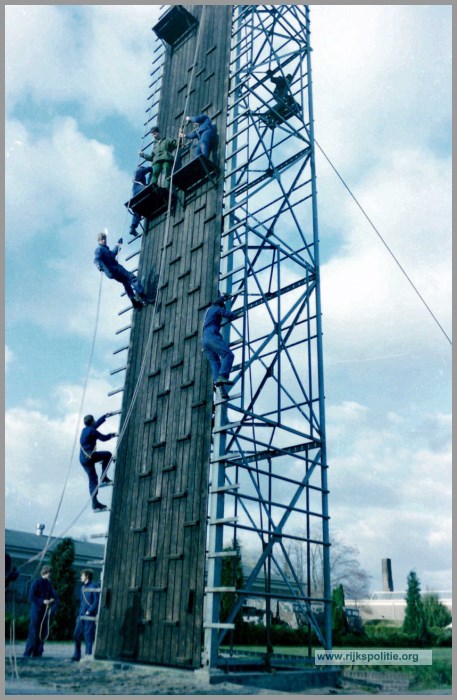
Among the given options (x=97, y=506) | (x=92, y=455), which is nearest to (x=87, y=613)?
(x=97, y=506)

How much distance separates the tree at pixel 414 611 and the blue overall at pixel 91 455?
16.6m

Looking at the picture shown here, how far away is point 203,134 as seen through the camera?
1151cm

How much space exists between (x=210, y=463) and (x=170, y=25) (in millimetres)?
12013

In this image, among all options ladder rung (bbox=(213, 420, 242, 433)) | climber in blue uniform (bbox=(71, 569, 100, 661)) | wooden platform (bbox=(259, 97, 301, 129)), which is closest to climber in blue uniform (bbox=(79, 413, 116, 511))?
climber in blue uniform (bbox=(71, 569, 100, 661))

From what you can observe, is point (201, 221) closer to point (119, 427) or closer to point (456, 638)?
point (119, 427)

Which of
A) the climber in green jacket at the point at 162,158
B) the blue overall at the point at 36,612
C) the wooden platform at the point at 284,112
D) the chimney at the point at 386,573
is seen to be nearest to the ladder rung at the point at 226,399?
the blue overall at the point at 36,612

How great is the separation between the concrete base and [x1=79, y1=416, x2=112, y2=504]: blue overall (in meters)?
4.57

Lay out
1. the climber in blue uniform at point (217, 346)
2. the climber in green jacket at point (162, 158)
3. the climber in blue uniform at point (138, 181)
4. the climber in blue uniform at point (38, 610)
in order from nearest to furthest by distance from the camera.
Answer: the climber in blue uniform at point (217, 346) → the climber in blue uniform at point (38, 610) → the climber in green jacket at point (162, 158) → the climber in blue uniform at point (138, 181)

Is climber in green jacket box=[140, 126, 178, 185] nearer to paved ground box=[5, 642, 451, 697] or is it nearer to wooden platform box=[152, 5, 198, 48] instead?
wooden platform box=[152, 5, 198, 48]

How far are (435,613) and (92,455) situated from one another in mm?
20619

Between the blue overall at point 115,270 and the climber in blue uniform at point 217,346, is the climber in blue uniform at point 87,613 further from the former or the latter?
the blue overall at point 115,270

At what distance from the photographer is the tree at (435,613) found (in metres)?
24.2

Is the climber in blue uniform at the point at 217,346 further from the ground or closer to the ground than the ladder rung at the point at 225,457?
further from the ground

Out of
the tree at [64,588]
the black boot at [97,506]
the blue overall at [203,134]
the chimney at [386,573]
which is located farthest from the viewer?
the chimney at [386,573]
